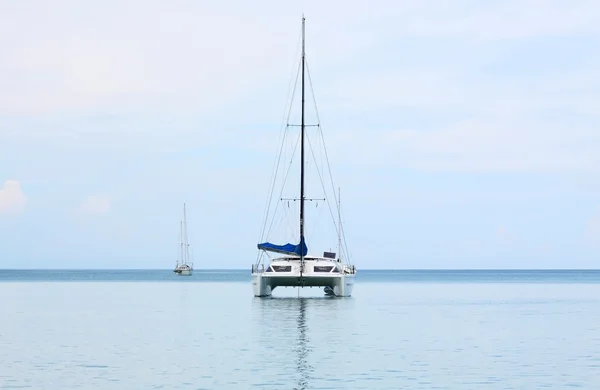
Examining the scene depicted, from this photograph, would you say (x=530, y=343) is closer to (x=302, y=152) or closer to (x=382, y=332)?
(x=382, y=332)

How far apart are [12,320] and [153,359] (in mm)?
26942

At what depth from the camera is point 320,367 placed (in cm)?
3709

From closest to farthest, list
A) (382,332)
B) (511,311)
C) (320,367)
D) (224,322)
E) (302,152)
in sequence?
(320,367), (382,332), (224,322), (511,311), (302,152)

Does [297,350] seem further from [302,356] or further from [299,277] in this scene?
[299,277]

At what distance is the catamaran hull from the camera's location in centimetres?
7812

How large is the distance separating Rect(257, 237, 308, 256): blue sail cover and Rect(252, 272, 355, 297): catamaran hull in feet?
7.63

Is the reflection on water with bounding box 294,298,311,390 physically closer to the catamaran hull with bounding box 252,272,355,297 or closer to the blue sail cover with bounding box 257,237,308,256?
the catamaran hull with bounding box 252,272,355,297

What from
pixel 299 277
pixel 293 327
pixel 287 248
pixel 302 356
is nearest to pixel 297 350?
pixel 302 356

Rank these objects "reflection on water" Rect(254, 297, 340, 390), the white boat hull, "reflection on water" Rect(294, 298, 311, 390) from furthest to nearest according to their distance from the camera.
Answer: the white boat hull, "reflection on water" Rect(254, 297, 340, 390), "reflection on water" Rect(294, 298, 311, 390)

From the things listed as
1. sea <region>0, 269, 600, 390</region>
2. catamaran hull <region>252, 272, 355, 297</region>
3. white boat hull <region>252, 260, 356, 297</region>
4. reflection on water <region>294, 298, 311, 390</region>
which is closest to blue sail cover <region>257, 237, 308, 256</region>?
white boat hull <region>252, 260, 356, 297</region>

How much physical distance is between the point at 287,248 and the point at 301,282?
4925 mm

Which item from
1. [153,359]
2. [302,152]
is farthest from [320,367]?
[302,152]

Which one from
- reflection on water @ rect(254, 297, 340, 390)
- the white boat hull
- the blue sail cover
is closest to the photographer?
reflection on water @ rect(254, 297, 340, 390)

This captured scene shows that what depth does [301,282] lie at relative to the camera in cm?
7794
